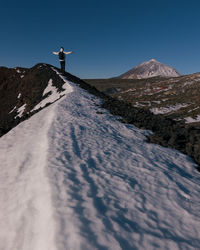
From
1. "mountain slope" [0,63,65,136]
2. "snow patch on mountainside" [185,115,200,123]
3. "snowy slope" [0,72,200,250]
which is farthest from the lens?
"snow patch on mountainside" [185,115,200,123]

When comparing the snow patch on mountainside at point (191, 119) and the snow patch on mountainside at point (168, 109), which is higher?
the snow patch on mountainside at point (168, 109)

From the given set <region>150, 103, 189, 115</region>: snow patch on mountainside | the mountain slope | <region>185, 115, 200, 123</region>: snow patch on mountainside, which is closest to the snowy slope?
the mountain slope

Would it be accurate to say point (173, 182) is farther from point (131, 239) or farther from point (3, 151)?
point (3, 151)

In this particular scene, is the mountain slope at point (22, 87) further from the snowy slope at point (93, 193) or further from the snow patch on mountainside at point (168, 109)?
the snow patch on mountainside at point (168, 109)

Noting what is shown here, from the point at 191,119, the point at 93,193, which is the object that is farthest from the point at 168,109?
the point at 93,193

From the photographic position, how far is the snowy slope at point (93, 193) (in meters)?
3.84

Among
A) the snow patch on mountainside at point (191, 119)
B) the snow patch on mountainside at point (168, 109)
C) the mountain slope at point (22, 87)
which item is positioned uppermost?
the mountain slope at point (22, 87)

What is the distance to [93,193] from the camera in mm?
5109

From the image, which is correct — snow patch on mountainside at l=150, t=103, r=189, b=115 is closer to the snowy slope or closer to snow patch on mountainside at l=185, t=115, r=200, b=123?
snow patch on mountainside at l=185, t=115, r=200, b=123

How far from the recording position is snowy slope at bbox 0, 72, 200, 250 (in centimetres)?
384

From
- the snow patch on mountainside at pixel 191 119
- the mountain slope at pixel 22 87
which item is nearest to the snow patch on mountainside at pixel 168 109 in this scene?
the snow patch on mountainside at pixel 191 119

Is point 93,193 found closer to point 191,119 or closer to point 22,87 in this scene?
point 191,119

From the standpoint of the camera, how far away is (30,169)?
621 centimetres

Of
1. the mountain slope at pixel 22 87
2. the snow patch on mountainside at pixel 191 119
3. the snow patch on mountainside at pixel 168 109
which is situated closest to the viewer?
the mountain slope at pixel 22 87
